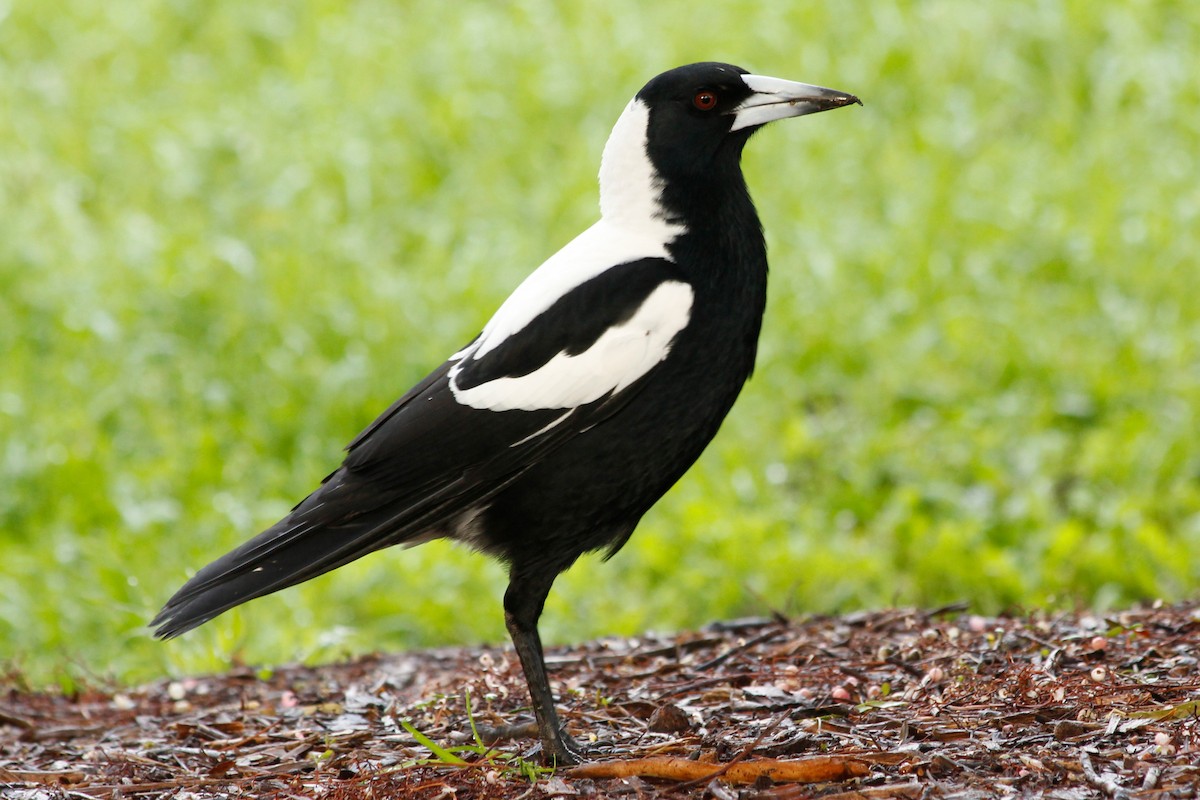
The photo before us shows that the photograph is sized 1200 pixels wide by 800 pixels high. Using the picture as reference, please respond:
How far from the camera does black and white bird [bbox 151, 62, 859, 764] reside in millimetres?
2771

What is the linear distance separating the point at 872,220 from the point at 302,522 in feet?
15.3

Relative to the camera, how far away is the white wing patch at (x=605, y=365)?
2764 mm

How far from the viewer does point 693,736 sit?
2.80 m

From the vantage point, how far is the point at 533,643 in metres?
2.85

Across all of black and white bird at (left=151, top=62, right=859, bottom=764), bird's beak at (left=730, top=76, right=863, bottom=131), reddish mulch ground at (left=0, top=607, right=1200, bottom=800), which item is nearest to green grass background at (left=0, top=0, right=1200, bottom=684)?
reddish mulch ground at (left=0, top=607, right=1200, bottom=800)

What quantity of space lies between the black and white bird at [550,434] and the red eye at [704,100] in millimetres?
273

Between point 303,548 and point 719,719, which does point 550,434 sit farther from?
point 719,719

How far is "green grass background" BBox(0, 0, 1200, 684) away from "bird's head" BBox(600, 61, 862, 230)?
52.8 inches

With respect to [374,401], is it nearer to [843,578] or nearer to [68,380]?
[68,380]

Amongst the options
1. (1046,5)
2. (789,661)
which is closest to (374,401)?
(789,661)

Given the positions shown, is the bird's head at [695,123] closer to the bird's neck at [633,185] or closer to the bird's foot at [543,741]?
the bird's neck at [633,185]

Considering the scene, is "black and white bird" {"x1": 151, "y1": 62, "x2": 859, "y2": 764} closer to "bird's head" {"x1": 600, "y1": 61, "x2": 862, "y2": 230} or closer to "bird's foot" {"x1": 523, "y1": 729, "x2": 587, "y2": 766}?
"bird's foot" {"x1": 523, "y1": 729, "x2": 587, "y2": 766}

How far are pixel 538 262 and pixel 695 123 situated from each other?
375 cm

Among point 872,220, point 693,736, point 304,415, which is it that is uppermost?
point 872,220
